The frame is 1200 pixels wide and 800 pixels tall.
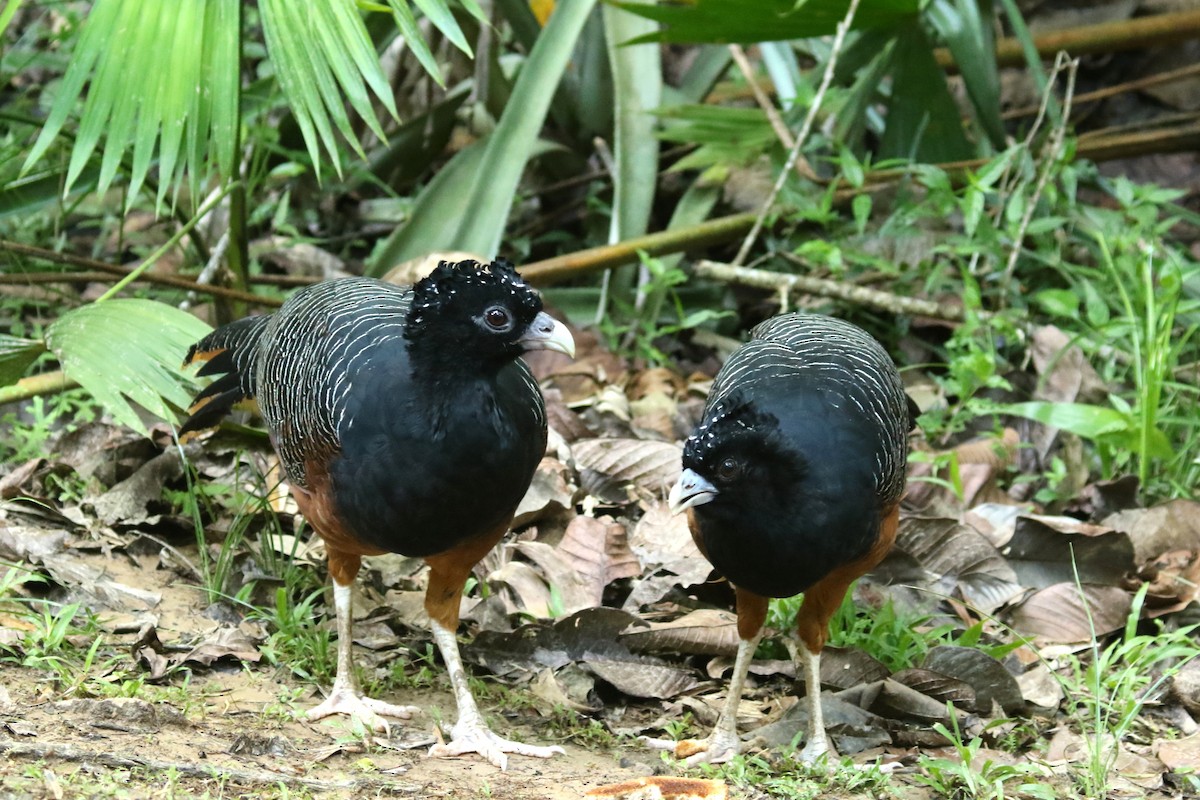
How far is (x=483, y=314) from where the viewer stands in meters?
3.97

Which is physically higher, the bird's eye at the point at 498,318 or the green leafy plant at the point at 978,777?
the bird's eye at the point at 498,318

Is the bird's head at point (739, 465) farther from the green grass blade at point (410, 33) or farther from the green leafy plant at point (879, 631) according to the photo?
the green grass blade at point (410, 33)

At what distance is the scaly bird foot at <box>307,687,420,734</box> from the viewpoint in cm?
428

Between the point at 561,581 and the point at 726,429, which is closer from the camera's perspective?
the point at 726,429

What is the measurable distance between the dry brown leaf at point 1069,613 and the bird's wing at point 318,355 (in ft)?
8.90

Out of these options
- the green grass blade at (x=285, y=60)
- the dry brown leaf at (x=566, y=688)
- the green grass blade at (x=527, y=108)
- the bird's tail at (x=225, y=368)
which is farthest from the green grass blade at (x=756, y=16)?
the dry brown leaf at (x=566, y=688)

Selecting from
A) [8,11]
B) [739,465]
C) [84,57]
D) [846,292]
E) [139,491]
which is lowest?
[846,292]

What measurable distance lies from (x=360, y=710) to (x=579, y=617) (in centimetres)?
87

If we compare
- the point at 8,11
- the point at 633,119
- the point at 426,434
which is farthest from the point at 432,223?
the point at 426,434

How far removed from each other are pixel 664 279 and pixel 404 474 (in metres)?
3.47

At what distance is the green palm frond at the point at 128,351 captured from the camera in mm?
4688

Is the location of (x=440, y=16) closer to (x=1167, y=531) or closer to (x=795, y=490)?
(x=795, y=490)

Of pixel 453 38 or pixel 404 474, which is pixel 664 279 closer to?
pixel 453 38

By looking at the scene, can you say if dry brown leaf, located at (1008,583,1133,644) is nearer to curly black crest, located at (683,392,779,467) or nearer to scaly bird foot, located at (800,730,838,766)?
scaly bird foot, located at (800,730,838,766)
